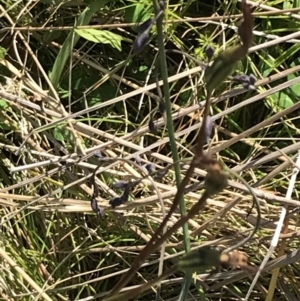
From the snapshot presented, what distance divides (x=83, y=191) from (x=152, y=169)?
0.38m

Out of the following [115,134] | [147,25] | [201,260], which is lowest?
[115,134]

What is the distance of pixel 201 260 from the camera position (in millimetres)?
471

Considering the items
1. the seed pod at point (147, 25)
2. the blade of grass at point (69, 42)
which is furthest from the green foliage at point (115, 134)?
the seed pod at point (147, 25)

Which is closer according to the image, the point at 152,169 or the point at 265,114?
the point at 152,169

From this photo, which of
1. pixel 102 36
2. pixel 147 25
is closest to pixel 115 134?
pixel 102 36

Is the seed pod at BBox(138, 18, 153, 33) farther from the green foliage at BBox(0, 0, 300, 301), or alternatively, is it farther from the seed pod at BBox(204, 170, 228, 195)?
the green foliage at BBox(0, 0, 300, 301)

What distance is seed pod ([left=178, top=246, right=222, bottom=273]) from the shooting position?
463 mm

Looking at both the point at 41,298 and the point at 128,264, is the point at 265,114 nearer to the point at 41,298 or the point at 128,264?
the point at 128,264

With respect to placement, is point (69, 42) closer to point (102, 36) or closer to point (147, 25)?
point (102, 36)

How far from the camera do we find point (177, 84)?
117 centimetres

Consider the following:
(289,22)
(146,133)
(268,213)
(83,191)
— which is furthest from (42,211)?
(289,22)

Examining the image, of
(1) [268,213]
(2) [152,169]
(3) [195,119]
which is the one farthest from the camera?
(3) [195,119]

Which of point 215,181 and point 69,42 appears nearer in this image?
point 215,181

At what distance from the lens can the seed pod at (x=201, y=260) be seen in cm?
46
